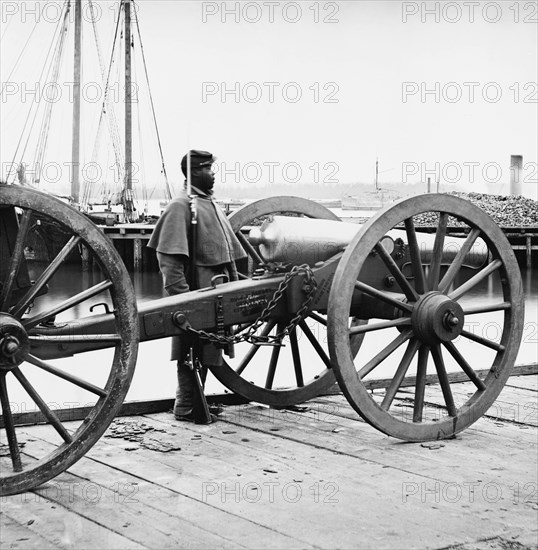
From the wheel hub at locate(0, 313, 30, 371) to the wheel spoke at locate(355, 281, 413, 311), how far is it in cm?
184

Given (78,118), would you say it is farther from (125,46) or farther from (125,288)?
(125,288)

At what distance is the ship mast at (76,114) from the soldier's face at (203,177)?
30.4m

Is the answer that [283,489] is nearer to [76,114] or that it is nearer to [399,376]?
[399,376]

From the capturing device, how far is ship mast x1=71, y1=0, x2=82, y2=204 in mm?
37094

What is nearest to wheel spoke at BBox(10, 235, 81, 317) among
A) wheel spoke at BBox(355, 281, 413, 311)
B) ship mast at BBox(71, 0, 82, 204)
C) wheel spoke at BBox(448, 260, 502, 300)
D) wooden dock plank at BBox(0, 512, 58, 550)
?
wooden dock plank at BBox(0, 512, 58, 550)

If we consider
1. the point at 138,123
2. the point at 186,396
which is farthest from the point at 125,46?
the point at 186,396

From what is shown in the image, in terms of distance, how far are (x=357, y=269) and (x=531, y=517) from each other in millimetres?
1674

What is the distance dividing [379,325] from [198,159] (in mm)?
1596

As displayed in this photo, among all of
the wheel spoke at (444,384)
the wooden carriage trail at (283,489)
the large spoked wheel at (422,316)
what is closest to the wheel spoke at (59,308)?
the wooden carriage trail at (283,489)

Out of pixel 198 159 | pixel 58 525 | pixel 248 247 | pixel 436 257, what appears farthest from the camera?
pixel 248 247

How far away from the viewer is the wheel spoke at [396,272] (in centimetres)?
559

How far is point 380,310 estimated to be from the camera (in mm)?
6113

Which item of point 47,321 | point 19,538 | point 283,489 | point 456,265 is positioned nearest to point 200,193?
point 456,265

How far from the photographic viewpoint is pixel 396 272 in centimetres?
566
